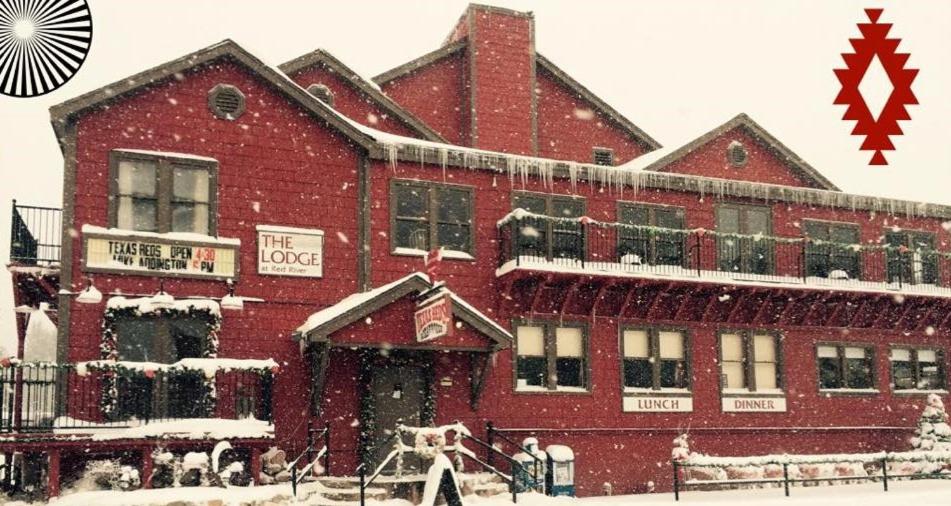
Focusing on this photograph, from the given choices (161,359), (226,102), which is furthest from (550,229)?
(161,359)

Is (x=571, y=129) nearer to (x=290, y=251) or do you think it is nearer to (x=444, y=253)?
(x=444, y=253)

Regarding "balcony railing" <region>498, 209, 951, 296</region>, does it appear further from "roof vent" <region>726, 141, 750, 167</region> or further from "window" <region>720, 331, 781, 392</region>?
"roof vent" <region>726, 141, 750, 167</region>

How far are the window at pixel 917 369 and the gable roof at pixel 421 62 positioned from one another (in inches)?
558

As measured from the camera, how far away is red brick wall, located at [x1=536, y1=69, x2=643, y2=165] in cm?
2925

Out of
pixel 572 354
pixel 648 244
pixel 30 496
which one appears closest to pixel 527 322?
pixel 572 354

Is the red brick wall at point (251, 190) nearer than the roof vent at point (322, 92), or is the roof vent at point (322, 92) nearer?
the red brick wall at point (251, 190)

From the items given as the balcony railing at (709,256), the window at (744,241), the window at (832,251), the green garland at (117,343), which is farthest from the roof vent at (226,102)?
the window at (832,251)

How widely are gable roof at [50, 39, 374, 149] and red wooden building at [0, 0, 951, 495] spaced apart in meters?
0.06

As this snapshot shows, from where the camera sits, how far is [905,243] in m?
28.5

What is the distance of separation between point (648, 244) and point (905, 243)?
8.69 m

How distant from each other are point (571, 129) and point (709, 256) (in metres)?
6.24

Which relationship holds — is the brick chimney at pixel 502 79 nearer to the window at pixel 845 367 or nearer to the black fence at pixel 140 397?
the window at pixel 845 367

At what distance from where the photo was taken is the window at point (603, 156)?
29844 mm

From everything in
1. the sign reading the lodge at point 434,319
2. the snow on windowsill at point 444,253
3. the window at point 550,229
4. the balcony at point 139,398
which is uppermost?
the window at point 550,229
